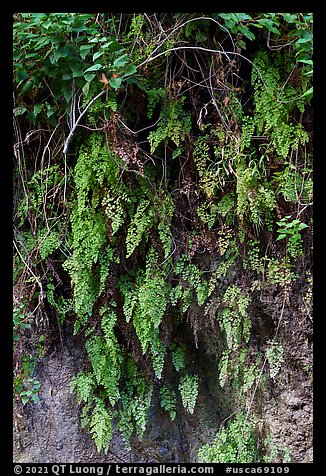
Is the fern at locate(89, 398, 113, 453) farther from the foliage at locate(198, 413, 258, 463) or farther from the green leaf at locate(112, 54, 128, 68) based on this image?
the green leaf at locate(112, 54, 128, 68)

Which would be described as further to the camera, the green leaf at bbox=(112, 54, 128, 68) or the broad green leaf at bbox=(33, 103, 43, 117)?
the broad green leaf at bbox=(33, 103, 43, 117)

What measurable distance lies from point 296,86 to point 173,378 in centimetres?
263

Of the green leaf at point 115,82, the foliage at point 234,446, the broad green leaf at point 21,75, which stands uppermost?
the broad green leaf at point 21,75

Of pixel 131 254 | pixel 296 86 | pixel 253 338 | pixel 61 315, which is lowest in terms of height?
pixel 253 338

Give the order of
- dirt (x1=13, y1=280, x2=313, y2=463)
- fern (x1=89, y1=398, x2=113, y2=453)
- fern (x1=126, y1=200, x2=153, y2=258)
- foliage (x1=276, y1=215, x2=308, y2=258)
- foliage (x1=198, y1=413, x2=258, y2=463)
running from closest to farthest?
foliage (x1=276, y1=215, x2=308, y2=258), fern (x1=126, y1=200, x2=153, y2=258), foliage (x1=198, y1=413, x2=258, y2=463), fern (x1=89, y1=398, x2=113, y2=453), dirt (x1=13, y1=280, x2=313, y2=463)

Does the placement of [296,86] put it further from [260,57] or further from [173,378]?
[173,378]

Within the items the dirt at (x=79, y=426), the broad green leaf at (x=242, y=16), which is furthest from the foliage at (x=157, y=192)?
the dirt at (x=79, y=426)

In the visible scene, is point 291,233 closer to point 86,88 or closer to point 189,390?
point 189,390

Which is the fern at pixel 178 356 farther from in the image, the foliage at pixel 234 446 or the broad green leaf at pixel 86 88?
the broad green leaf at pixel 86 88

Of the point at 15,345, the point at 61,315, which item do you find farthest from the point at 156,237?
the point at 15,345

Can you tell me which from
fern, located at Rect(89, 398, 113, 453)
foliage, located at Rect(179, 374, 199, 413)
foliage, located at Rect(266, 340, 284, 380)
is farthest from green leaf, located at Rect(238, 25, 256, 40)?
fern, located at Rect(89, 398, 113, 453)

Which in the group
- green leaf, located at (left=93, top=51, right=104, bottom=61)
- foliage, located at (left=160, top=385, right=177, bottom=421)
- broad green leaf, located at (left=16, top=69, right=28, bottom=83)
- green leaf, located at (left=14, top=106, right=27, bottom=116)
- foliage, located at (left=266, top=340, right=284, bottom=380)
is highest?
broad green leaf, located at (left=16, top=69, right=28, bottom=83)

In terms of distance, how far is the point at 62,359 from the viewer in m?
3.57

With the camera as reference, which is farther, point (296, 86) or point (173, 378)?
point (173, 378)
